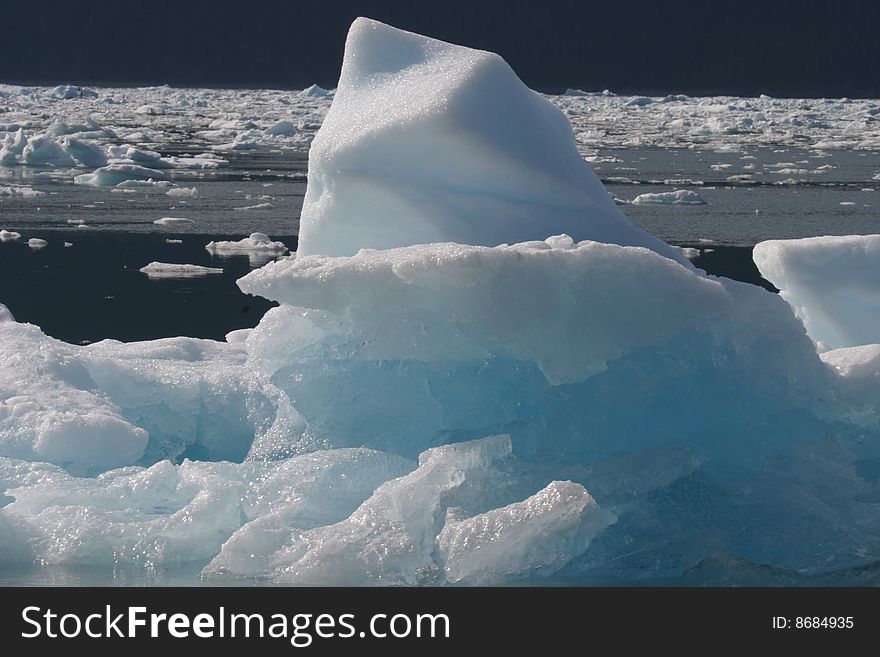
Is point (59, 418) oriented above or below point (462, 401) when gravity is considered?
below

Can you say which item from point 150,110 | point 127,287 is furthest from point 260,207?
point 150,110

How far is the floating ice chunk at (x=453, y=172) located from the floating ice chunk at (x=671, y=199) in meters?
9.03

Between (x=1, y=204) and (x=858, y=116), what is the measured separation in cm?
2353

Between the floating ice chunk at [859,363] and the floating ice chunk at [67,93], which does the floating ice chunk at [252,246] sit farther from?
the floating ice chunk at [67,93]

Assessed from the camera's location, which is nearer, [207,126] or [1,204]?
[1,204]

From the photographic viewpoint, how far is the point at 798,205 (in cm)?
1438

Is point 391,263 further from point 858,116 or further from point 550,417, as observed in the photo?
point 858,116

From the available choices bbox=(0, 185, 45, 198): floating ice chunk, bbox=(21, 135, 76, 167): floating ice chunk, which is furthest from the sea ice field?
bbox=(21, 135, 76, 167): floating ice chunk

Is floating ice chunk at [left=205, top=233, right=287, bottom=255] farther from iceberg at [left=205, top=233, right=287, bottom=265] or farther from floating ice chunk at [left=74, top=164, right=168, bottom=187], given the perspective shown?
floating ice chunk at [left=74, top=164, right=168, bottom=187]

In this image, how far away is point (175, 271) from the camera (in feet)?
33.2

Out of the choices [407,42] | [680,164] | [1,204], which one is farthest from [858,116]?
[407,42]

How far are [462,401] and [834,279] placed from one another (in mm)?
1976

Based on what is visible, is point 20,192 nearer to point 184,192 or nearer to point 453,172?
point 184,192

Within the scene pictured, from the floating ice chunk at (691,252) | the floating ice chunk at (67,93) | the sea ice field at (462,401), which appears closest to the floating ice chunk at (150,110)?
the floating ice chunk at (67,93)
